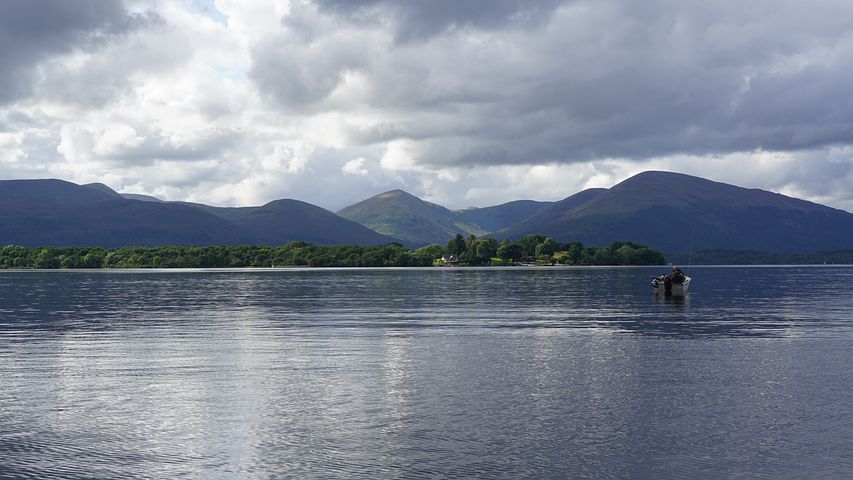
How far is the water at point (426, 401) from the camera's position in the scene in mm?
31484

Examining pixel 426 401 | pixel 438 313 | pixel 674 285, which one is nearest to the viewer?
pixel 426 401

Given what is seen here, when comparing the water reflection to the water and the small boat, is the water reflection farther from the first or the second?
the small boat

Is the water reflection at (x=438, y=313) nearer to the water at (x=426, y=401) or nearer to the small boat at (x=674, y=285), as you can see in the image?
the water at (x=426, y=401)

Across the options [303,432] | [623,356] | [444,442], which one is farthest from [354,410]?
[623,356]

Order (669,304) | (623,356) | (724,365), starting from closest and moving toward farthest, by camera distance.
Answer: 1. (724,365)
2. (623,356)
3. (669,304)

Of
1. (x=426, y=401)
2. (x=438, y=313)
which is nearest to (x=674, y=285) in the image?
(x=438, y=313)

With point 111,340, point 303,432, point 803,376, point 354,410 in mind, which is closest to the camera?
point 303,432

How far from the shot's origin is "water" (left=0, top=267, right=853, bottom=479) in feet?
103

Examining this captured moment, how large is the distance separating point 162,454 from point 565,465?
17.0m

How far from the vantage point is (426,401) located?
43.1m

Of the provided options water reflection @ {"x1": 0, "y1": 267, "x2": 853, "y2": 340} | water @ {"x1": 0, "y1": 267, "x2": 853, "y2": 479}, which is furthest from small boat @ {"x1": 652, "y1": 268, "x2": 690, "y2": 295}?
water @ {"x1": 0, "y1": 267, "x2": 853, "y2": 479}

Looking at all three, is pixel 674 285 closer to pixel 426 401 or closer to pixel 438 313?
pixel 438 313

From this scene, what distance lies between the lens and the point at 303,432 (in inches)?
1430

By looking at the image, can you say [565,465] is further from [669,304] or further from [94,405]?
[669,304]
